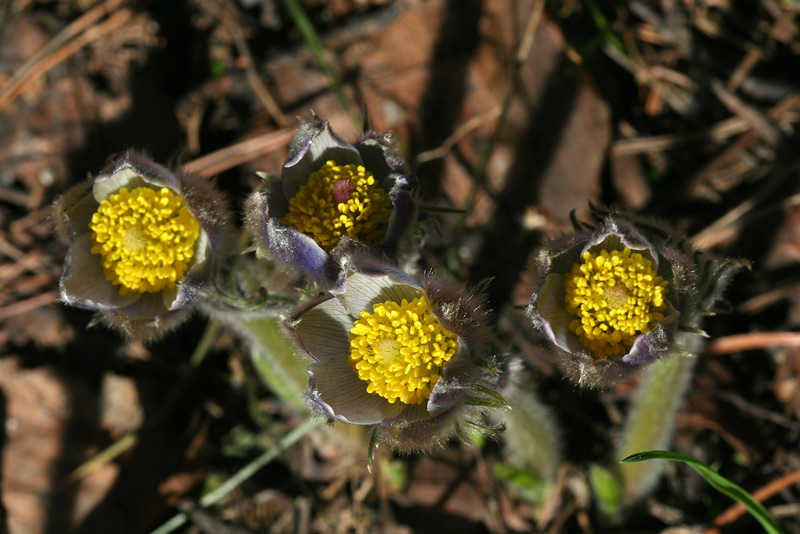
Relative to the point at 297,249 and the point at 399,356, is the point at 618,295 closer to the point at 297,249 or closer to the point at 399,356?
the point at 399,356

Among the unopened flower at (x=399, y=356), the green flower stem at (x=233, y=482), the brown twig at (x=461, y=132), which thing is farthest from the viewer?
the brown twig at (x=461, y=132)

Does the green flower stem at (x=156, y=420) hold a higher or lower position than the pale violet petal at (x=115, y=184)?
lower

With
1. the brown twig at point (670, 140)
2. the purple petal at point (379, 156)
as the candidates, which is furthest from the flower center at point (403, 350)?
the brown twig at point (670, 140)

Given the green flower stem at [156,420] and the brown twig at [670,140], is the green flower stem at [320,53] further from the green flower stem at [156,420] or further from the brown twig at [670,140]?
the brown twig at [670,140]

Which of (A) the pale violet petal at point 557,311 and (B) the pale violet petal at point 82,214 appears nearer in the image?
(A) the pale violet petal at point 557,311

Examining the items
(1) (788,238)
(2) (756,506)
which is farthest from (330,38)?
(2) (756,506)

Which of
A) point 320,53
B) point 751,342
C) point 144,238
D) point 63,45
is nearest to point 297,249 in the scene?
point 144,238
